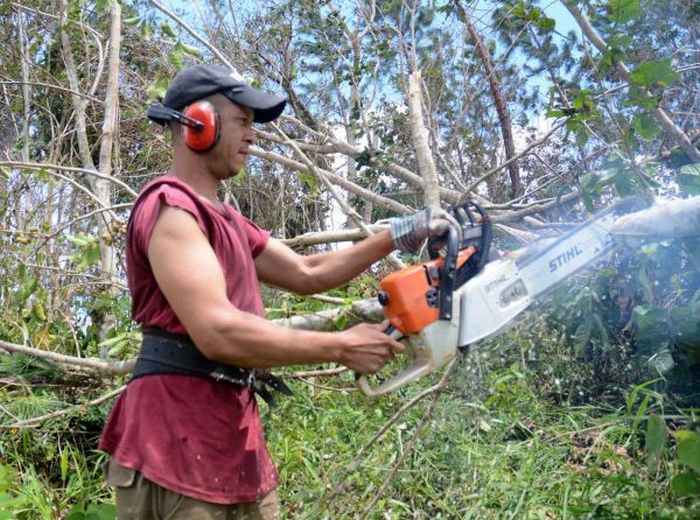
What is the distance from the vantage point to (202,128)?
2.04 m

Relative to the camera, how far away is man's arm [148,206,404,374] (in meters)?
1.78

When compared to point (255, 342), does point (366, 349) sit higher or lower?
lower

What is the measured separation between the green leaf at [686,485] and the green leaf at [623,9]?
1.66 metres

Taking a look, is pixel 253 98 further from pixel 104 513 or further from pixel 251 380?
pixel 104 513

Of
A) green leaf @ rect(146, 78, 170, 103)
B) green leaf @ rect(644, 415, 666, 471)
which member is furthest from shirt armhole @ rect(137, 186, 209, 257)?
green leaf @ rect(146, 78, 170, 103)

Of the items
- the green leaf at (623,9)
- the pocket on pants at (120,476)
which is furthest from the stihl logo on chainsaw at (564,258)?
the pocket on pants at (120,476)

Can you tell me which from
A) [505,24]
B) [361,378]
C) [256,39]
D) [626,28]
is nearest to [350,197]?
[505,24]

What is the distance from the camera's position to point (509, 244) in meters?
4.10

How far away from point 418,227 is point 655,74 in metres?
1.28

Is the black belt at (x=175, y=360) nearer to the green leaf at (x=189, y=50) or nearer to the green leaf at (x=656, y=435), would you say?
the green leaf at (x=656, y=435)

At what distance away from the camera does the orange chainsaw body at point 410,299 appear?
1.91 m

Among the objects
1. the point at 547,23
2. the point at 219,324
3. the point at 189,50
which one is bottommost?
the point at 219,324

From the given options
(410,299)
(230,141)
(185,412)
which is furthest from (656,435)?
(230,141)

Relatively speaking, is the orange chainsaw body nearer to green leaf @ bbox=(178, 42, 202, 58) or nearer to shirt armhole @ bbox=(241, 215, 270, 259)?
shirt armhole @ bbox=(241, 215, 270, 259)
